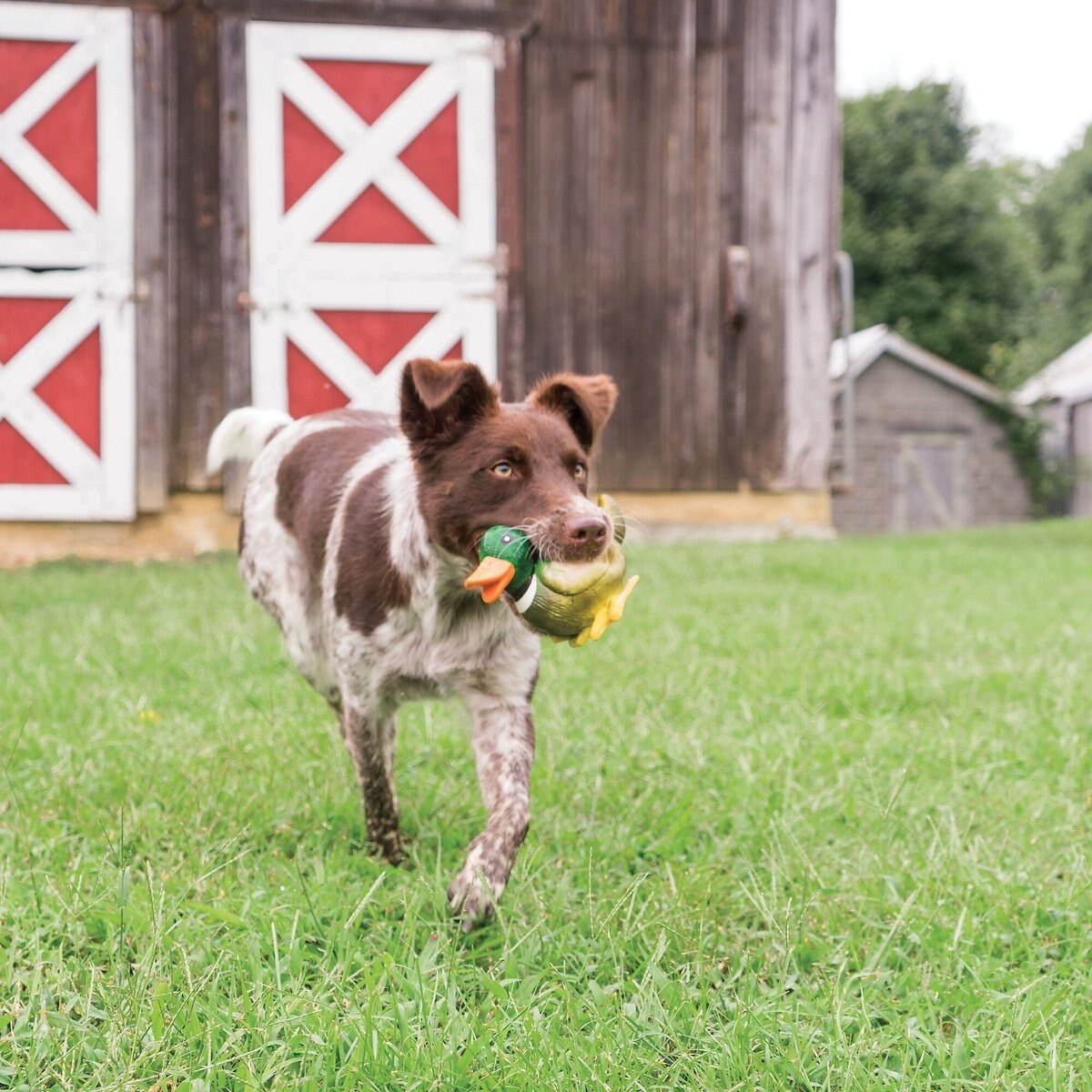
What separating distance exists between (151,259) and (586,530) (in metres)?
6.99

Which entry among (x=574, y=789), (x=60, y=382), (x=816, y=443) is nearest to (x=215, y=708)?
(x=574, y=789)

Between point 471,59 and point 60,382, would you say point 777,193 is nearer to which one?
point 471,59

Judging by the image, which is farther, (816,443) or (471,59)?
(816,443)

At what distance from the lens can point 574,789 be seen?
10.1 feet

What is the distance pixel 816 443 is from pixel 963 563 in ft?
5.17

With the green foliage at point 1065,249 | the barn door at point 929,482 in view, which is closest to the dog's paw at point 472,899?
the barn door at point 929,482

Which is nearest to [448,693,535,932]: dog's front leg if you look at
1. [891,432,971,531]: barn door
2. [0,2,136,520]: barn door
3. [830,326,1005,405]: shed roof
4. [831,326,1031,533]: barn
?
[0,2,136,520]: barn door

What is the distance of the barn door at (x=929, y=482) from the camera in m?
25.3

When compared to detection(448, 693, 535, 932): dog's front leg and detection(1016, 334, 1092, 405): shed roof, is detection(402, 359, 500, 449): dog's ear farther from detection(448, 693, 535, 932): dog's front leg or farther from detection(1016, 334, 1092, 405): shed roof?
detection(1016, 334, 1092, 405): shed roof

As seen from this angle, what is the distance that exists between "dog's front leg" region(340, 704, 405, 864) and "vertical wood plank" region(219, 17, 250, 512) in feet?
18.9

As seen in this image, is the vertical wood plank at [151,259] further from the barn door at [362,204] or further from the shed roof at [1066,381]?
the shed roof at [1066,381]

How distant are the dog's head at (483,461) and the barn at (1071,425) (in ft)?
85.3

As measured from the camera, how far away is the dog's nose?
2160mm

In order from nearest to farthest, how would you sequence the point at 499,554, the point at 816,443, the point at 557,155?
the point at 499,554, the point at 557,155, the point at 816,443
